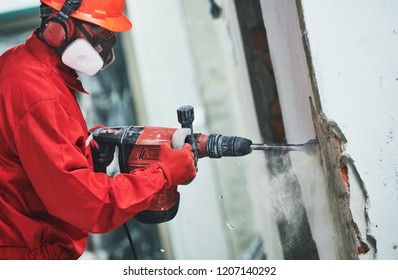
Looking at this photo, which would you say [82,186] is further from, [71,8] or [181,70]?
[181,70]

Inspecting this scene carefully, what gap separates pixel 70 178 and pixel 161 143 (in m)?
0.33

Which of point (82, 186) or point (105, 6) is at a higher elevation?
point (105, 6)

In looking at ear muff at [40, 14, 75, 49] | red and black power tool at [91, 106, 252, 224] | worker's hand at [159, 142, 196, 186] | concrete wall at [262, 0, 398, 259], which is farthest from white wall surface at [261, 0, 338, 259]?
ear muff at [40, 14, 75, 49]

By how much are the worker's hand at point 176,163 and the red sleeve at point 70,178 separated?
36mm

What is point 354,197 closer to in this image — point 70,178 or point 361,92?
point 361,92

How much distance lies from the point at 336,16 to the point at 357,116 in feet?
1.02

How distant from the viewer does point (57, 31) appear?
159 centimetres

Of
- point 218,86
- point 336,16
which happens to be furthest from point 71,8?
point 218,86

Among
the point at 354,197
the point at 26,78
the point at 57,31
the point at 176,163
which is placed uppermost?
the point at 57,31

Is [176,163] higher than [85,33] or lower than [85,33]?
lower

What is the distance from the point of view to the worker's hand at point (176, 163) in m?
1.68

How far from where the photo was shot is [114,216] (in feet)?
5.33

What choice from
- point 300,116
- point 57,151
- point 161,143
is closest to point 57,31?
point 57,151

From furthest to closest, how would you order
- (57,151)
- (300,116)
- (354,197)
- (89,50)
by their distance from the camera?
(300,116)
(354,197)
(89,50)
(57,151)
